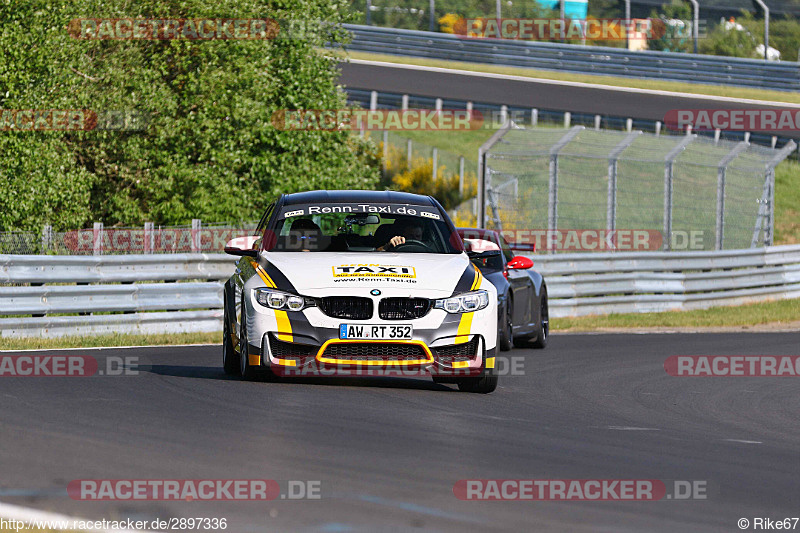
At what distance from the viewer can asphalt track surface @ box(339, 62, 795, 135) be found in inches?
1620

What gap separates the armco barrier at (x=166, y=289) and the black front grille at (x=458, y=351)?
644cm

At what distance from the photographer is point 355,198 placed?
38.1ft

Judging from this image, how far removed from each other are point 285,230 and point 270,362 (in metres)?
1.44

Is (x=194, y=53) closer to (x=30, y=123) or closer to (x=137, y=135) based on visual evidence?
(x=137, y=135)

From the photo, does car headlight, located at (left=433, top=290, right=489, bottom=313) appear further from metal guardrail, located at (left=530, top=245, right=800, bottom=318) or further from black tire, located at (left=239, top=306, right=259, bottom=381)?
metal guardrail, located at (left=530, top=245, right=800, bottom=318)

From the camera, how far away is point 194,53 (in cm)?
2594

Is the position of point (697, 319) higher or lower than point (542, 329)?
lower

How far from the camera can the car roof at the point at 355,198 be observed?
1159cm

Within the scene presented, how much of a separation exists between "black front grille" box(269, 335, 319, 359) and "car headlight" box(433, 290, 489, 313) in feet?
3.15

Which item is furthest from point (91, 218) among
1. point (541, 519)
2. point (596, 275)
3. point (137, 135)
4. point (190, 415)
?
point (541, 519)
